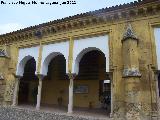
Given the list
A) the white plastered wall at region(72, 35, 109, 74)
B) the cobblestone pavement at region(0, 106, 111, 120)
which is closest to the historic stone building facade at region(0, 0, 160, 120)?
the white plastered wall at region(72, 35, 109, 74)

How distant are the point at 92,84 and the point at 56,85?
362 centimetres

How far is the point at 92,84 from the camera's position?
55.2ft

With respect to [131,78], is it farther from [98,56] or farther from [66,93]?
[66,93]

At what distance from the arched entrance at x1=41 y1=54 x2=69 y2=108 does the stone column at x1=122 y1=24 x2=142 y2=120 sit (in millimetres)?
8223

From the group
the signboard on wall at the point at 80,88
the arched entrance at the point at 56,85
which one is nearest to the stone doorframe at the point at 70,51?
the arched entrance at the point at 56,85

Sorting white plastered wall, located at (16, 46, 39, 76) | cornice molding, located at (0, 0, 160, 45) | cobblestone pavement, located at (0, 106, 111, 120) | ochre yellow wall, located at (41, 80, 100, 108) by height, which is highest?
cornice molding, located at (0, 0, 160, 45)

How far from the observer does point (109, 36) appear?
450 inches

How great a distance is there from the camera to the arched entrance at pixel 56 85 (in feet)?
58.2

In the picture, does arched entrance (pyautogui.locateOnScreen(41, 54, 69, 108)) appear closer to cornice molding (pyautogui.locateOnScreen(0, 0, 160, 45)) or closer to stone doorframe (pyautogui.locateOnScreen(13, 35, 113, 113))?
stone doorframe (pyautogui.locateOnScreen(13, 35, 113, 113))

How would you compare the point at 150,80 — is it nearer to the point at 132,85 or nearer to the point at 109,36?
the point at 132,85

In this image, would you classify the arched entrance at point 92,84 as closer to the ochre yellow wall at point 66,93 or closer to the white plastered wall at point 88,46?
the ochre yellow wall at point 66,93

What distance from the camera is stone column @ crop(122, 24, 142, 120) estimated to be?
928cm

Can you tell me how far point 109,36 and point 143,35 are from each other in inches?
72.6

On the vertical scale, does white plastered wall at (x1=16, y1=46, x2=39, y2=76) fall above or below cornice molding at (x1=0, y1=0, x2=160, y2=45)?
below
